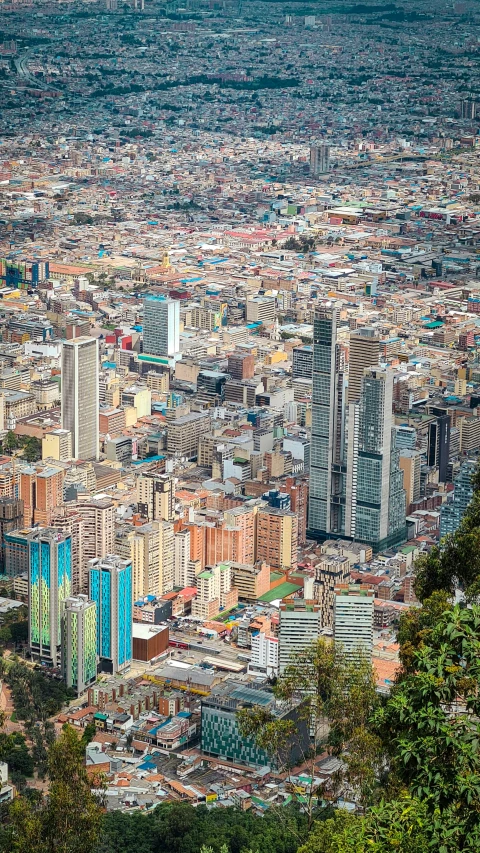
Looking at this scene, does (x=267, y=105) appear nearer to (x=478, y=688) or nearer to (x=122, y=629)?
(x=122, y=629)

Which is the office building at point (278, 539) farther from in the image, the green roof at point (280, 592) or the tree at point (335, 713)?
the tree at point (335, 713)

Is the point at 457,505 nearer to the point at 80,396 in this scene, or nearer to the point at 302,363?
the point at 80,396

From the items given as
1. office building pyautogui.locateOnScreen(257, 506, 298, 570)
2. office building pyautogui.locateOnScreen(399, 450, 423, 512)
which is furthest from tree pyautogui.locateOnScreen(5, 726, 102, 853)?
office building pyautogui.locateOnScreen(399, 450, 423, 512)

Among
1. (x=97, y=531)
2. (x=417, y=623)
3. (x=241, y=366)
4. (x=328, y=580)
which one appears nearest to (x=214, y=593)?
(x=328, y=580)

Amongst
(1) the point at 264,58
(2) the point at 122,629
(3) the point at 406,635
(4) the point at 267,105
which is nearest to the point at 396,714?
(3) the point at 406,635

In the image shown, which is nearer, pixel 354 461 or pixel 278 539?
pixel 278 539
